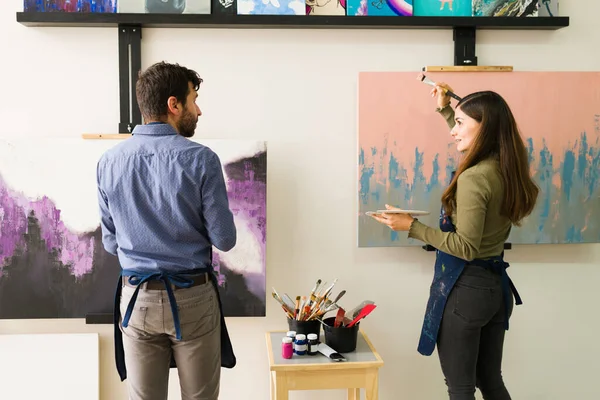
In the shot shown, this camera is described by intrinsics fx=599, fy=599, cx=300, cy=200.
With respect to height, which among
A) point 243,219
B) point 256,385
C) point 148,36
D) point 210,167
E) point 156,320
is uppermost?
point 148,36

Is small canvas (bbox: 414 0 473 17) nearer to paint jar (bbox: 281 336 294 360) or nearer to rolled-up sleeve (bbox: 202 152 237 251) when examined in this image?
rolled-up sleeve (bbox: 202 152 237 251)

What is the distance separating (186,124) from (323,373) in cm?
98

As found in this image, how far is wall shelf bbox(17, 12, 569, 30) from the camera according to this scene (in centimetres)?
234

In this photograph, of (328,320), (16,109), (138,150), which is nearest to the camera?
(138,150)

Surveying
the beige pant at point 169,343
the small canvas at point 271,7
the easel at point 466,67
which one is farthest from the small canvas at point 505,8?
the beige pant at point 169,343

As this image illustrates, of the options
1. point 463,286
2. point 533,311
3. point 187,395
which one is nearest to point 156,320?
point 187,395

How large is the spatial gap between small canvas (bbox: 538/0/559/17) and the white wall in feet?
0.28

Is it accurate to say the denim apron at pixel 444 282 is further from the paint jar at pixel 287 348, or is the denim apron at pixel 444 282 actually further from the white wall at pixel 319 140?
the white wall at pixel 319 140

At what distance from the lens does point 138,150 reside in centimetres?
164

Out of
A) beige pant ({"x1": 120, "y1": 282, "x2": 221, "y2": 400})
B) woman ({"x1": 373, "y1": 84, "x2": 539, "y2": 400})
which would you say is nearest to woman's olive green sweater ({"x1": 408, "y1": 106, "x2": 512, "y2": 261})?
woman ({"x1": 373, "y1": 84, "x2": 539, "y2": 400})

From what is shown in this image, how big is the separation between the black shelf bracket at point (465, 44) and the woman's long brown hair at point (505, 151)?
0.64 metres

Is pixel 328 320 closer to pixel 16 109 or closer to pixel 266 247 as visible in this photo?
pixel 266 247

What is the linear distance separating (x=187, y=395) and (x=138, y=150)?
72 centimetres

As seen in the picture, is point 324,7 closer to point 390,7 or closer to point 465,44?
point 390,7
